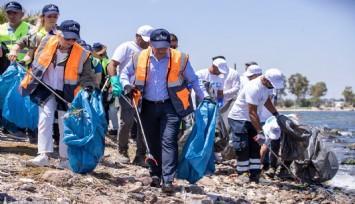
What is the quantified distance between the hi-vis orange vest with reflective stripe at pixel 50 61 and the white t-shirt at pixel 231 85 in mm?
3564

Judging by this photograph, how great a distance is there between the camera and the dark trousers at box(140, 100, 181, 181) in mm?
5953

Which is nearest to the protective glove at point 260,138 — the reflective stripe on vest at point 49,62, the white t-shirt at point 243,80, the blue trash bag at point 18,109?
the white t-shirt at point 243,80

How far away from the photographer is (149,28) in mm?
7164

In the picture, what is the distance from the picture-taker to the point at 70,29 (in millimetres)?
5938

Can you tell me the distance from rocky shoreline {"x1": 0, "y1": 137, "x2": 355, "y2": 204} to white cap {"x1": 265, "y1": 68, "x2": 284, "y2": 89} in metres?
1.33

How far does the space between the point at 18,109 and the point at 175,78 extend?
2666mm

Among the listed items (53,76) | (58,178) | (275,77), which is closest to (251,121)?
(275,77)

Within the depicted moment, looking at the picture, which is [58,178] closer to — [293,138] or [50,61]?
[50,61]

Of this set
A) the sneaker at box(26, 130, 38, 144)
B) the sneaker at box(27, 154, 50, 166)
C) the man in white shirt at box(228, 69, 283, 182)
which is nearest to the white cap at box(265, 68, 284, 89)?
the man in white shirt at box(228, 69, 283, 182)

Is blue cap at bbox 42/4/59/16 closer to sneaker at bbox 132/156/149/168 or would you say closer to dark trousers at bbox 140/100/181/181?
dark trousers at bbox 140/100/181/181

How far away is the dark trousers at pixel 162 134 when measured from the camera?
595 cm

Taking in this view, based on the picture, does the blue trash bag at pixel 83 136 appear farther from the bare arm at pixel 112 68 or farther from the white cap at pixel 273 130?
the white cap at pixel 273 130

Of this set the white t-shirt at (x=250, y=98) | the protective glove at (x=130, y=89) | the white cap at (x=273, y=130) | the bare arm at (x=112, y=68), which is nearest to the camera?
the protective glove at (x=130, y=89)

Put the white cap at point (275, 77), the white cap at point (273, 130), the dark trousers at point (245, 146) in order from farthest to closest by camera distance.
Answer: the white cap at point (273, 130) → the dark trousers at point (245, 146) → the white cap at point (275, 77)
